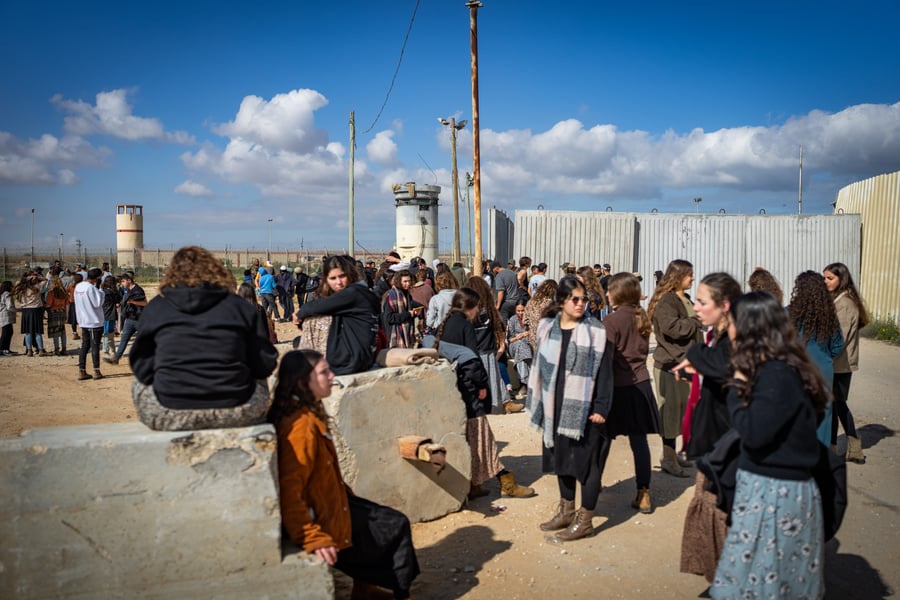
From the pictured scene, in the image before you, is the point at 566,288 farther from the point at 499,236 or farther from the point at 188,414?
the point at 499,236

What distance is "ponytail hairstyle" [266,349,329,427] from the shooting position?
343 cm

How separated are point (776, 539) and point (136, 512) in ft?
9.28

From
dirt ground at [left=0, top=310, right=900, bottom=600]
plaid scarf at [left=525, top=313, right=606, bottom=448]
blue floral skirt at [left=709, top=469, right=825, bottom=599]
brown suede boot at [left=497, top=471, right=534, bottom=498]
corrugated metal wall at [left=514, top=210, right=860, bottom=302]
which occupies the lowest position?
dirt ground at [left=0, top=310, right=900, bottom=600]

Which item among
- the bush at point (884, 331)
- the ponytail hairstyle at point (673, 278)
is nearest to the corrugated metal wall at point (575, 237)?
the bush at point (884, 331)

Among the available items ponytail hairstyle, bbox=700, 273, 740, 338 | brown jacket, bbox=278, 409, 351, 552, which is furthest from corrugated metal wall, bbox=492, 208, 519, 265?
brown jacket, bbox=278, 409, 351, 552

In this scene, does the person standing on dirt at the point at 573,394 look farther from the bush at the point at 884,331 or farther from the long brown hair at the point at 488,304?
the bush at the point at 884,331

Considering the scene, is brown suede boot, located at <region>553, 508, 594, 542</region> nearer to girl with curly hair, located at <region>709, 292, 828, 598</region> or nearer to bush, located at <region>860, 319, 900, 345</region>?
girl with curly hair, located at <region>709, 292, 828, 598</region>

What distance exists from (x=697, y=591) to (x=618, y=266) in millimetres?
15010

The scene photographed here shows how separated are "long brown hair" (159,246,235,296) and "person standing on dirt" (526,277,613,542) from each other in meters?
2.15

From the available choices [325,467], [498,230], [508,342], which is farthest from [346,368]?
[498,230]

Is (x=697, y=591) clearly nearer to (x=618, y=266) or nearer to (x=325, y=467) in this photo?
Answer: (x=325, y=467)

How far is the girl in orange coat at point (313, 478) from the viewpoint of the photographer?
11.1 ft

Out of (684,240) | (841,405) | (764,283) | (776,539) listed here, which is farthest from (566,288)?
(684,240)

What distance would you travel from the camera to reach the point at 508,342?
31.7ft
